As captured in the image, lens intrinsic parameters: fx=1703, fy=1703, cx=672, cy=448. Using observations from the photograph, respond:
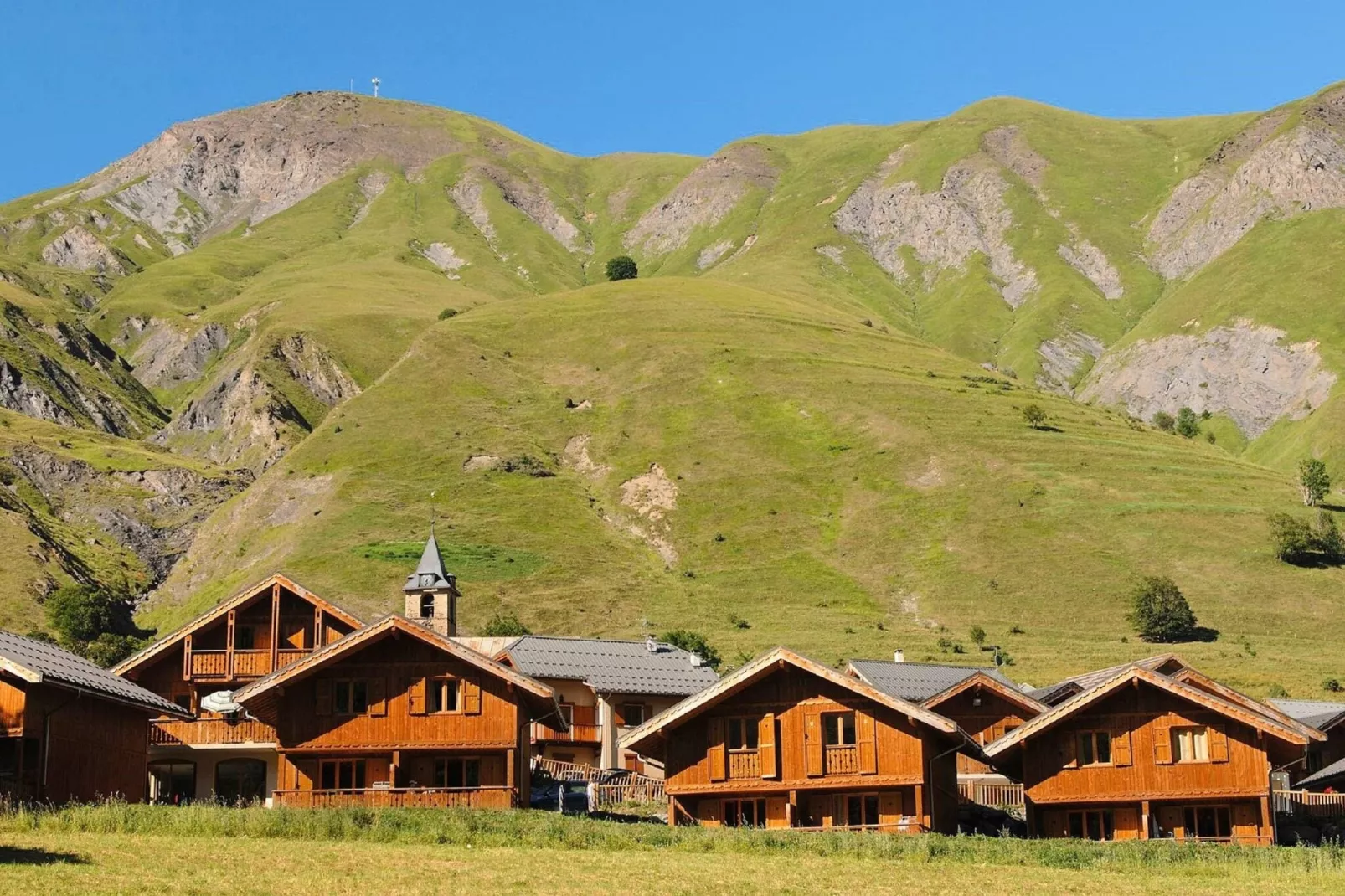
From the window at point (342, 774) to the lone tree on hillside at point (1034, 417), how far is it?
140458mm

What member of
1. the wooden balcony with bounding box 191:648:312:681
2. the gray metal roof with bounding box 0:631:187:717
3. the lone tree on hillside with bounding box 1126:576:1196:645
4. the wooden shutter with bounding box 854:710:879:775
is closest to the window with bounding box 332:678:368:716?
the gray metal roof with bounding box 0:631:187:717

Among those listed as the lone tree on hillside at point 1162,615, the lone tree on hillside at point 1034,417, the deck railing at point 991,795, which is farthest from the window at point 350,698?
the lone tree on hillside at point 1034,417

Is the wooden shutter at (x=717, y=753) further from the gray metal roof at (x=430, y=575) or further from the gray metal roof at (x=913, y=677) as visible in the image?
the gray metal roof at (x=430, y=575)

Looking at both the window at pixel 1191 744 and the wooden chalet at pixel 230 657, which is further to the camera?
the wooden chalet at pixel 230 657

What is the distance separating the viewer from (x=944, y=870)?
39812 millimetres

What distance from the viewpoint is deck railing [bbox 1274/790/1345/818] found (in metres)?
60.1

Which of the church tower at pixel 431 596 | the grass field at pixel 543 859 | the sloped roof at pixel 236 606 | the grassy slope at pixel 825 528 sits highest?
the grassy slope at pixel 825 528

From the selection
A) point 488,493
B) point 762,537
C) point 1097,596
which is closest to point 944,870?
point 1097,596

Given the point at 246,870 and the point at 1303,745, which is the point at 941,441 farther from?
the point at 246,870

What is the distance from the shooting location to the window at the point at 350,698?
5712cm

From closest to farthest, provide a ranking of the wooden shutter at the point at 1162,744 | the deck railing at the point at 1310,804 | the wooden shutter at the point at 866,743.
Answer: the wooden shutter at the point at 866,743
the wooden shutter at the point at 1162,744
the deck railing at the point at 1310,804

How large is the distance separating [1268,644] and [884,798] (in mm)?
82730

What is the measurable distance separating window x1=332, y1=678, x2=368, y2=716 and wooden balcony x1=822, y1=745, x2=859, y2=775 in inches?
607

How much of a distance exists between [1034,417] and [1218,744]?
138 meters
